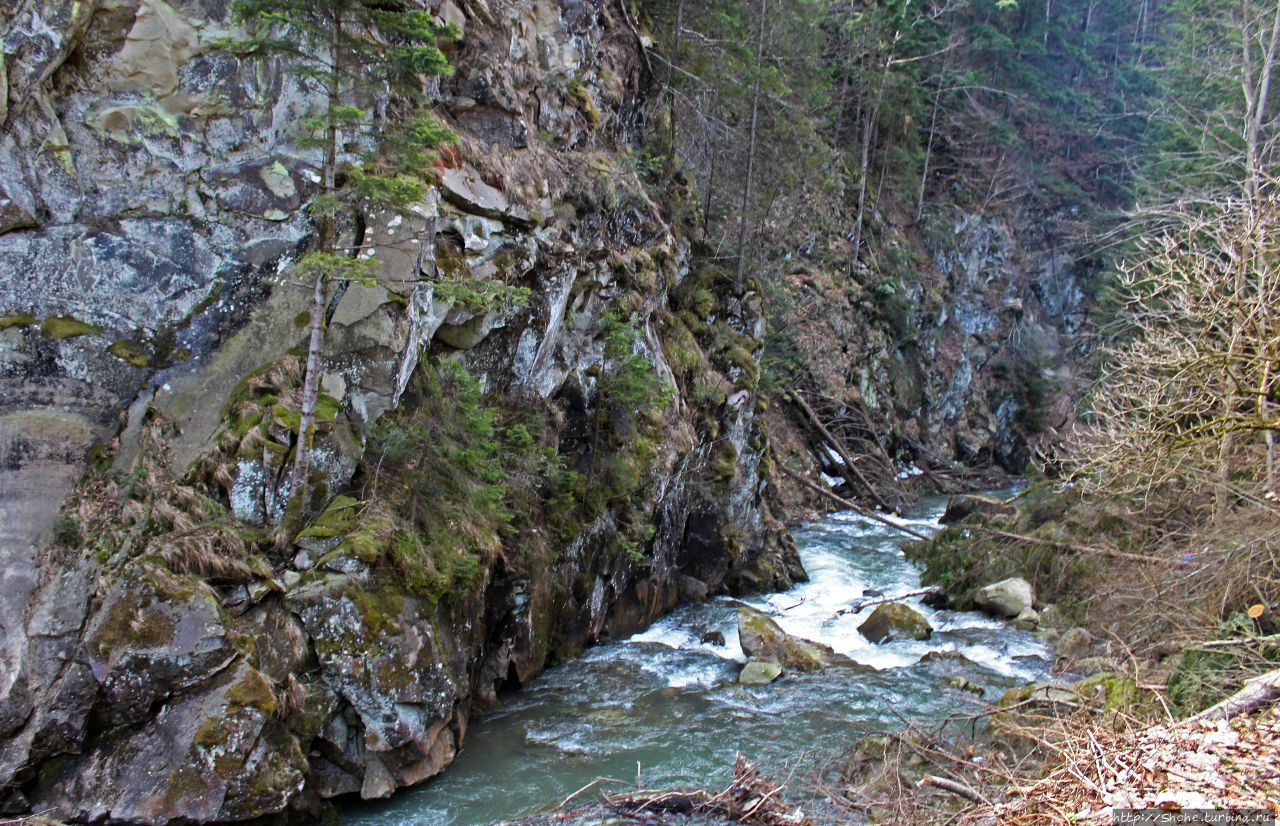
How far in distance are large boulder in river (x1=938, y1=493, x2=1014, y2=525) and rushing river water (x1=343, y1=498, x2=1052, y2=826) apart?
4627 millimetres

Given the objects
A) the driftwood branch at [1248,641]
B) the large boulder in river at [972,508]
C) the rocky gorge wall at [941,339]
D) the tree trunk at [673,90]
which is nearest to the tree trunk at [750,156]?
the tree trunk at [673,90]

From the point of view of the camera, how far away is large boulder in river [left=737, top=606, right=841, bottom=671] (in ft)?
36.8

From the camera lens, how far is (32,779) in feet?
20.1

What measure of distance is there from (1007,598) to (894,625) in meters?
2.35

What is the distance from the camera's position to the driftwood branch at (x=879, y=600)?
13875mm

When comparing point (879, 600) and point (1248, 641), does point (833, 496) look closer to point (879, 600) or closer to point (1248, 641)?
point (879, 600)

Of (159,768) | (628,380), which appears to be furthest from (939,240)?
(159,768)

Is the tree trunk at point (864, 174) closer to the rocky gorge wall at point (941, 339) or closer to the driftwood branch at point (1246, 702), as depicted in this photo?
the rocky gorge wall at point (941, 339)

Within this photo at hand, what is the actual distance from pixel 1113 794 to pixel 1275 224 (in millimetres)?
5818

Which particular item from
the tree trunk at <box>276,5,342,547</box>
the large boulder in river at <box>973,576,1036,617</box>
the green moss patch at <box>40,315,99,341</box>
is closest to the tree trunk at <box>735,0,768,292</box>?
the large boulder in river at <box>973,576,1036,617</box>

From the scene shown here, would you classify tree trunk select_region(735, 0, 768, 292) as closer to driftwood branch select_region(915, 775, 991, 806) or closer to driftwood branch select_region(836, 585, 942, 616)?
driftwood branch select_region(836, 585, 942, 616)

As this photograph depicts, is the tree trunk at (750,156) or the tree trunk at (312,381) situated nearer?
the tree trunk at (312,381)

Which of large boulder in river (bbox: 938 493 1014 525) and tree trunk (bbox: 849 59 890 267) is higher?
tree trunk (bbox: 849 59 890 267)

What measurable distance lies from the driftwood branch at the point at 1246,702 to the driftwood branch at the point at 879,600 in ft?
27.4
